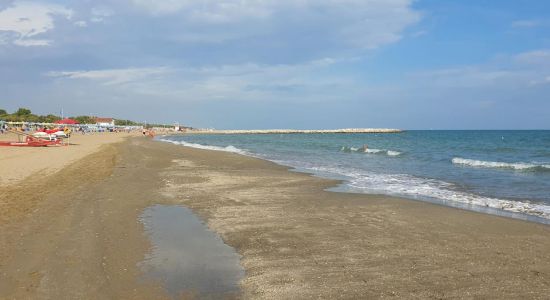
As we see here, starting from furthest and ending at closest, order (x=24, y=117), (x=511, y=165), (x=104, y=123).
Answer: (x=104, y=123)
(x=24, y=117)
(x=511, y=165)

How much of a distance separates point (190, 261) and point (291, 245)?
172 cm

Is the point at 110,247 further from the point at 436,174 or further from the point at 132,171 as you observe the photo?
the point at 436,174

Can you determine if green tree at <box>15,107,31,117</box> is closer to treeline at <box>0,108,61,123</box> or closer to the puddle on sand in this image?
treeline at <box>0,108,61,123</box>

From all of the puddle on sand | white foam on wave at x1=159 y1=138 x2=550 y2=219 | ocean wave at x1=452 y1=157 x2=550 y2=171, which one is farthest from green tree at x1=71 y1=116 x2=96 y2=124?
the puddle on sand

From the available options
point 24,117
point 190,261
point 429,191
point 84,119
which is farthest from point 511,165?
point 84,119

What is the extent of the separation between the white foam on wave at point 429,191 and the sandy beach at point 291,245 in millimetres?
1392

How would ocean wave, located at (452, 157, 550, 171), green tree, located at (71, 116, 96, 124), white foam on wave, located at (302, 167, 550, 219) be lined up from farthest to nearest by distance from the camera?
green tree, located at (71, 116, 96, 124)
ocean wave, located at (452, 157, 550, 171)
white foam on wave, located at (302, 167, 550, 219)

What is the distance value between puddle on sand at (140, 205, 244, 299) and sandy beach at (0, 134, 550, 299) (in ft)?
0.57

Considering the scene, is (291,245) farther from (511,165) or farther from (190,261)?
(511,165)

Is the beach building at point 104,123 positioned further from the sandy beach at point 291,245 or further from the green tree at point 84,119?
the sandy beach at point 291,245

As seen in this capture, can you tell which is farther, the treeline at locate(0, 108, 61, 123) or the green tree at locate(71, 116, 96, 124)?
the green tree at locate(71, 116, 96, 124)

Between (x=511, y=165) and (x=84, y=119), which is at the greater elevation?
(x=84, y=119)

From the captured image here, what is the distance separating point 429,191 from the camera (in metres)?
14.1

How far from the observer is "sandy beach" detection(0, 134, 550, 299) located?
→ 5195 mm
